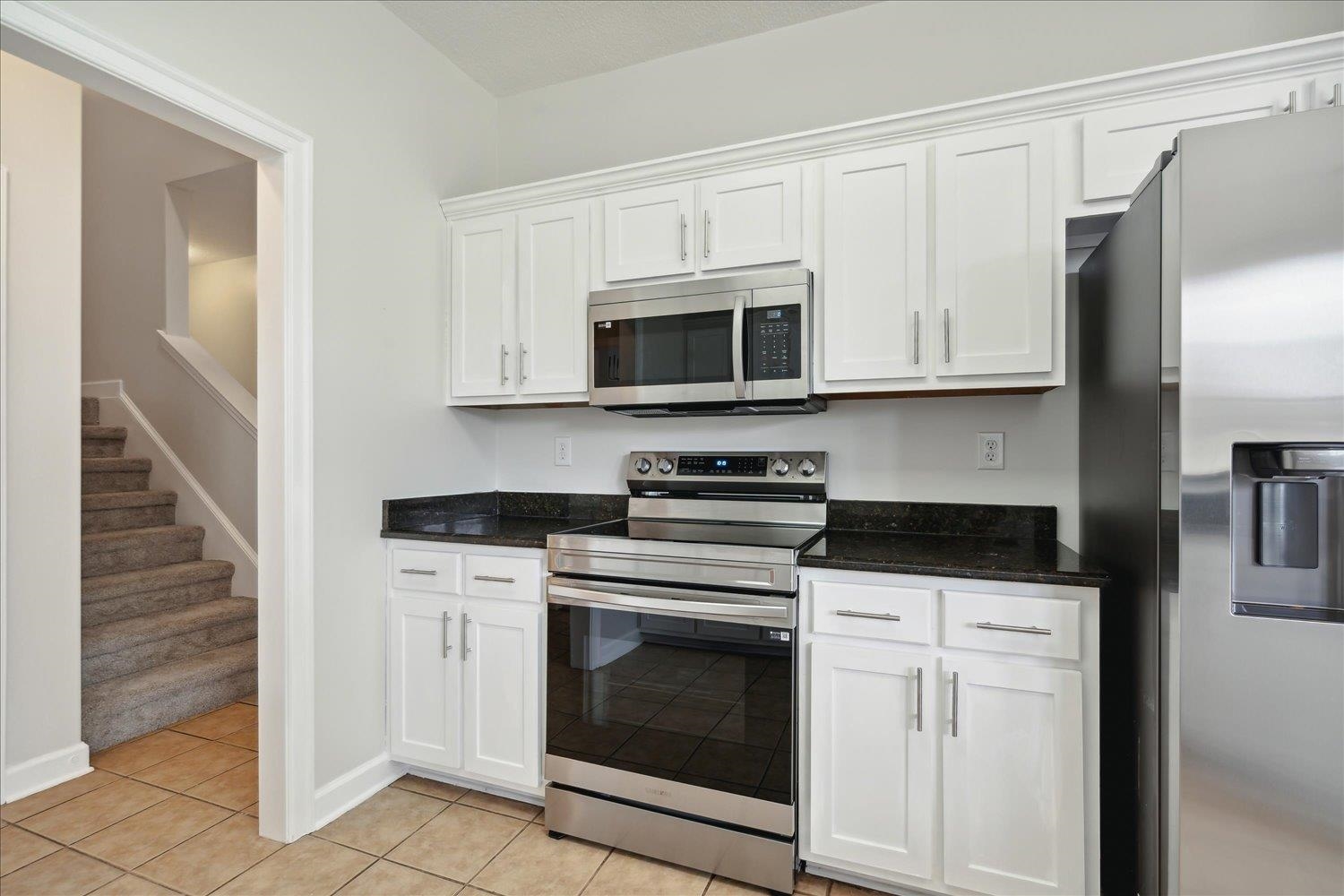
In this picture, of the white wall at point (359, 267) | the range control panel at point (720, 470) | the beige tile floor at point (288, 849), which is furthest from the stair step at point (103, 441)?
the range control panel at point (720, 470)

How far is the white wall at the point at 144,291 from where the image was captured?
12.5 ft

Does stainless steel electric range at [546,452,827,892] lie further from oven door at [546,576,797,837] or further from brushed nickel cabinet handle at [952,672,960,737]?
brushed nickel cabinet handle at [952,672,960,737]

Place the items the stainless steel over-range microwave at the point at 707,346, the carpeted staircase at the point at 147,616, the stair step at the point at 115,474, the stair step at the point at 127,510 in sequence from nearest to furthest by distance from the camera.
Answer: the stainless steel over-range microwave at the point at 707,346
the carpeted staircase at the point at 147,616
the stair step at the point at 127,510
the stair step at the point at 115,474

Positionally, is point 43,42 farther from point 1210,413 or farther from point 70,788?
point 1210,413

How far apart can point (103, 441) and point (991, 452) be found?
4854 mm

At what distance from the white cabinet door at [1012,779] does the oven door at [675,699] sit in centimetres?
42

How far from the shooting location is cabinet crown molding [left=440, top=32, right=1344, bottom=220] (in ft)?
5.40

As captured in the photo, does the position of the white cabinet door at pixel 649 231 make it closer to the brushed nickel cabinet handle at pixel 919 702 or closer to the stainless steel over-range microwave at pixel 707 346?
the stainless steel over-range microwave at pixel 707 346

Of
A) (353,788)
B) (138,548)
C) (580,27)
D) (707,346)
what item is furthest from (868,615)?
(138,548)

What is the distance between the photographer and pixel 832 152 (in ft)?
6.82

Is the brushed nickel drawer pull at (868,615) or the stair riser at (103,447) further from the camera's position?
the stair riser at (103,447)

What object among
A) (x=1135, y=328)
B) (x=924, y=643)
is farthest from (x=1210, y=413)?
(x=924, y=643)

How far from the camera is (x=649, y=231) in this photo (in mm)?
2322

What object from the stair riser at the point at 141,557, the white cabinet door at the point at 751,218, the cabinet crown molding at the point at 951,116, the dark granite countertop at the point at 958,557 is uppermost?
the cabinet crown molding at the point at 951,116
